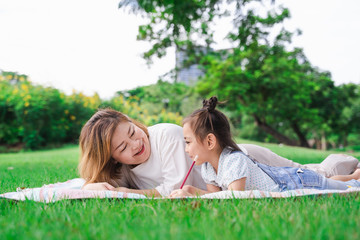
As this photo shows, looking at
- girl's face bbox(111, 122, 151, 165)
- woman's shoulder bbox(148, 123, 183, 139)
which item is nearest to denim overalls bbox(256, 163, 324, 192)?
woman's shoulder bbox(148, 123, 183, 139)

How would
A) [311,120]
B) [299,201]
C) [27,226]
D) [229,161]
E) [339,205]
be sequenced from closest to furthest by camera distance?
[27,226]
[339,205]
[299,201]
[229,161]
[311,120]

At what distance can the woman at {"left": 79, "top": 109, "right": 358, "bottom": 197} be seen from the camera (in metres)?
2.38

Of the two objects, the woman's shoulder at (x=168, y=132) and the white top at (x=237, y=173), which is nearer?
the white top at (x=237, y=173)

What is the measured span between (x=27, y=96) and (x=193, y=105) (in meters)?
8.83

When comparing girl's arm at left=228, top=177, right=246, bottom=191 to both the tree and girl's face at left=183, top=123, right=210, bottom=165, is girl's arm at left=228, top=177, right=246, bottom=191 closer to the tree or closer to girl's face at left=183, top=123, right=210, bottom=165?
girl's face at left=183, top=123, right=210, bottom=165

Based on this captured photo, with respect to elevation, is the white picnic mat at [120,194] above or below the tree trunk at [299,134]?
above

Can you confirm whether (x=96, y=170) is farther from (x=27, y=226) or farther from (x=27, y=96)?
(x=27, y=96)

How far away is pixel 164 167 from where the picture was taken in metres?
2.42

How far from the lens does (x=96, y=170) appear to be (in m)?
2.49

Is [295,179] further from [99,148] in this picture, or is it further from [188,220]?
[99,148]

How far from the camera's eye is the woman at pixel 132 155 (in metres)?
Result: 2.38

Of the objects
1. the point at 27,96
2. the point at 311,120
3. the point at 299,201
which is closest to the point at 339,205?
the point at 299,201

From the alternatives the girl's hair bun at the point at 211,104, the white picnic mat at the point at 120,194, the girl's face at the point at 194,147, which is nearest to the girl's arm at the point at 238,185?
the white picnic mat at the point at 120,194

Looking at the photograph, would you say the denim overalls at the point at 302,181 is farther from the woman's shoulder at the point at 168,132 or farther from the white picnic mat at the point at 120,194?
the woman's shoulder at the point at 168,132
